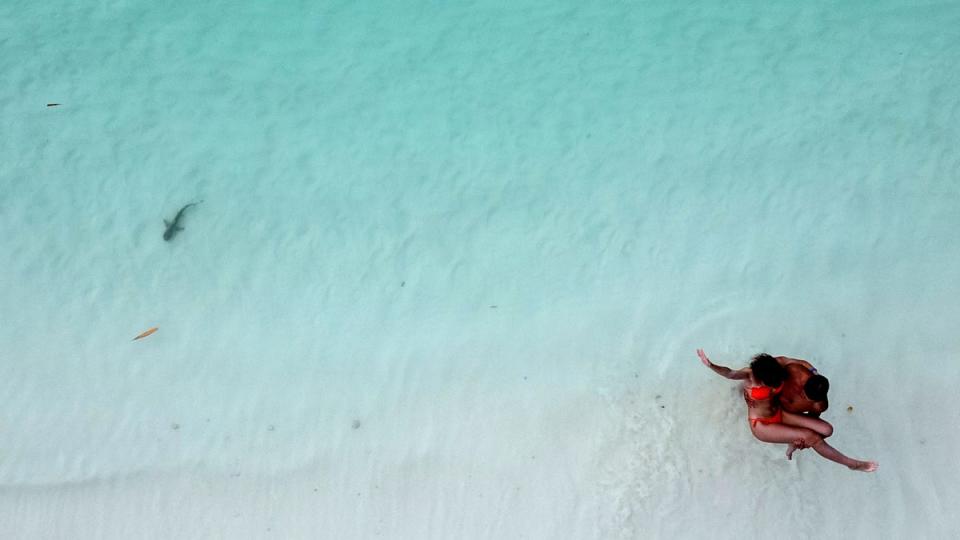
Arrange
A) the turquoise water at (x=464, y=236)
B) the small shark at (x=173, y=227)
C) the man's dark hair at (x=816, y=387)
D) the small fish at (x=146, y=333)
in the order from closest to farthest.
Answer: the man's dark hair at (x=816, y=387), the turquoise water at (x=464, y=236), the small fish at (x=146, y=333), the small shark at (x=173, y=227)

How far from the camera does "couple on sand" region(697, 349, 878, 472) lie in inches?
98.4

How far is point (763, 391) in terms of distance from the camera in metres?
2.54

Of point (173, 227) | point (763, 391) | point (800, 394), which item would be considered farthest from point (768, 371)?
point (173, 227)

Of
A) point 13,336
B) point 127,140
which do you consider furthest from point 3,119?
point 13,336

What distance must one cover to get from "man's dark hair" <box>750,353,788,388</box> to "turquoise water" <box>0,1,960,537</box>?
0.67 meters

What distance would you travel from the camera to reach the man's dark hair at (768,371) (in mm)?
2496

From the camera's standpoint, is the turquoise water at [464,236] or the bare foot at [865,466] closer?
the bare foot at [865,466]

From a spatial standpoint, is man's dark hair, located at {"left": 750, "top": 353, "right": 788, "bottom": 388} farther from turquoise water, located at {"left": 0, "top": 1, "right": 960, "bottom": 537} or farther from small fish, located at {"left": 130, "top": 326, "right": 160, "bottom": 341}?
small fish, located at {"left": 130, "top": 326, "right": 160, "bottom": 341}

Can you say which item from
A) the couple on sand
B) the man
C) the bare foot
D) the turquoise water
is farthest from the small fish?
the bare foot

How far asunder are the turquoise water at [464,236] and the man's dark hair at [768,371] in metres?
0.67

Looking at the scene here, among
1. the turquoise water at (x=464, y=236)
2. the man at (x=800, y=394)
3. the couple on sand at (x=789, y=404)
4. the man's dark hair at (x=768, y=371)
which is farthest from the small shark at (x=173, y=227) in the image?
the man at (x=800, y=394)

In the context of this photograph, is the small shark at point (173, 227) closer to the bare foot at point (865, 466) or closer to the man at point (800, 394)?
the man at point (800, 394)

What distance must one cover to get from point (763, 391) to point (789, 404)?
0.20 metres

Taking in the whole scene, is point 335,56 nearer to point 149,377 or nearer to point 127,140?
point 127,140
